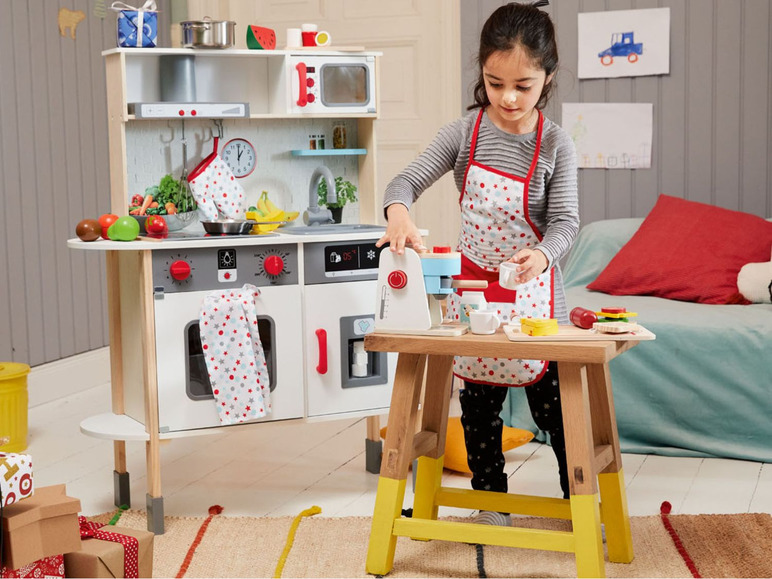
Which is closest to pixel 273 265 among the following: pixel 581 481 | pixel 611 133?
pixel 581 481

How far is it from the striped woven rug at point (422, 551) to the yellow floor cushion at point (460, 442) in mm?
455

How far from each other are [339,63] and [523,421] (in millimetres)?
1342

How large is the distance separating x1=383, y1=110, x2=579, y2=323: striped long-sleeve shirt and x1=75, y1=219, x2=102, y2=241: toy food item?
852 millimetres

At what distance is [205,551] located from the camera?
2420 mm

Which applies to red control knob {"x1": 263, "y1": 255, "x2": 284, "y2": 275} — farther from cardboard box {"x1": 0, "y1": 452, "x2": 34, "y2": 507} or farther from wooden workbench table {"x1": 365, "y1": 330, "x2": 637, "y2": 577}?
cardboard box {"x1": 0, "y1": 452, "x2": 34, "y2": 507}

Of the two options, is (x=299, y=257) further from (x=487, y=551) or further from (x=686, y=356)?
(x=686, y=356)

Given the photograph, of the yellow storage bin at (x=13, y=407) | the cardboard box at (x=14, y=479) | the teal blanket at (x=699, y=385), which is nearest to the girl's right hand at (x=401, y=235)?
the cardboard box at (x=14, y=479)

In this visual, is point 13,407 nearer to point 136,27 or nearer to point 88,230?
point 88,230

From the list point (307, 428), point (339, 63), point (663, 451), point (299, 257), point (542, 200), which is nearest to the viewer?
point (542, 200)

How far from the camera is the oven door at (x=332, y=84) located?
295cm

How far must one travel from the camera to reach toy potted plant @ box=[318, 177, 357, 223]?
3.07m

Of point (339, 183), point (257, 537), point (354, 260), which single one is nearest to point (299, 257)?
point (354, 260)

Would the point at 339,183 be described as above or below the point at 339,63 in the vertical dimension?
below

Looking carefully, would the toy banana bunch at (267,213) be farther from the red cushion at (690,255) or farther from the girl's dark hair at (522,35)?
the red cushion at (690,255)
